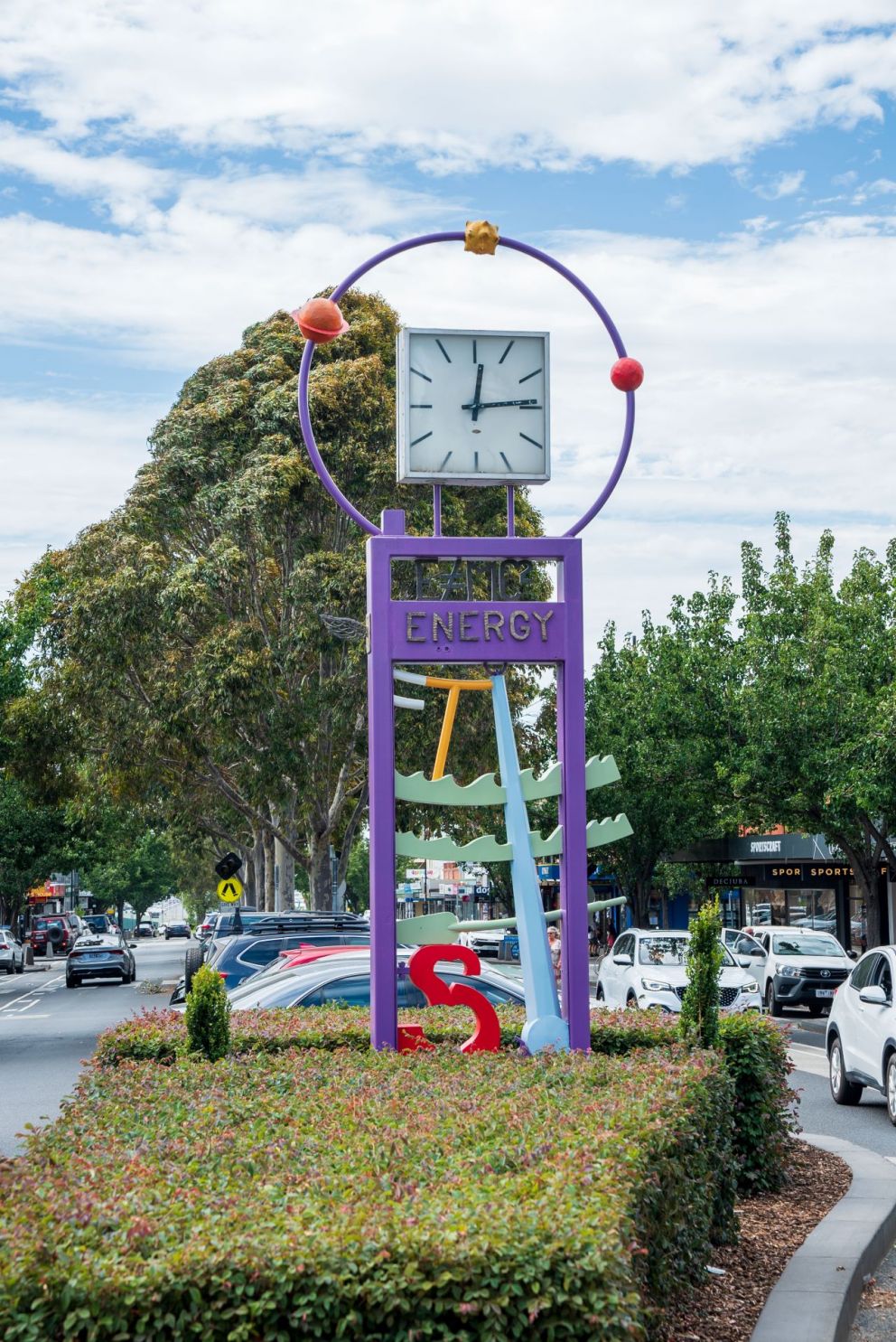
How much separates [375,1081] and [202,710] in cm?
2413

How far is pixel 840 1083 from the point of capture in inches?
611

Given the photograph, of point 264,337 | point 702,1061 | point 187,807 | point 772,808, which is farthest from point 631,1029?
point 187,807

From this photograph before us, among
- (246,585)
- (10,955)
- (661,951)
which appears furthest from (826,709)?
(10,955)

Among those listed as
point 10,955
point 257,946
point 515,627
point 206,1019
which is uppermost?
point 515,627

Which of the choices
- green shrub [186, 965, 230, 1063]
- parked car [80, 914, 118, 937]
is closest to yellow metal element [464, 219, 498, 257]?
green shrub [186, 965, 230, 1063]

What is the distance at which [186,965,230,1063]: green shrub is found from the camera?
8859 mm

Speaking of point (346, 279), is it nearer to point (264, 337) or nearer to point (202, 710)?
point (202, 710)

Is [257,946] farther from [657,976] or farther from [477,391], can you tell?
[477,391]

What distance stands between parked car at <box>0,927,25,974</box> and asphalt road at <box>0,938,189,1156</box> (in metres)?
1.21

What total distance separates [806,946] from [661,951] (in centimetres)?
542

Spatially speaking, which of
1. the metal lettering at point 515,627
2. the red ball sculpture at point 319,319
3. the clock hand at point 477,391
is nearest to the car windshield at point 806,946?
the metal lettering at point 515,627

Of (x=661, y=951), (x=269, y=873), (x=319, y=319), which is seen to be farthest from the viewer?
(x=269, y=873)

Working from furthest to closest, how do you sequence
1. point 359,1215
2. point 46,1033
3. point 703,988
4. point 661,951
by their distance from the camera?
point 46,1033 < point 661,951 < point 703,988 < point 359,1215

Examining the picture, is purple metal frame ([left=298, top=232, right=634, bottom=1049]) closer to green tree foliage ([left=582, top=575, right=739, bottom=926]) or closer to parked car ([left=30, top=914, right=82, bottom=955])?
green tree foliage ([left=582, top=575, right=739, bottom=926])
